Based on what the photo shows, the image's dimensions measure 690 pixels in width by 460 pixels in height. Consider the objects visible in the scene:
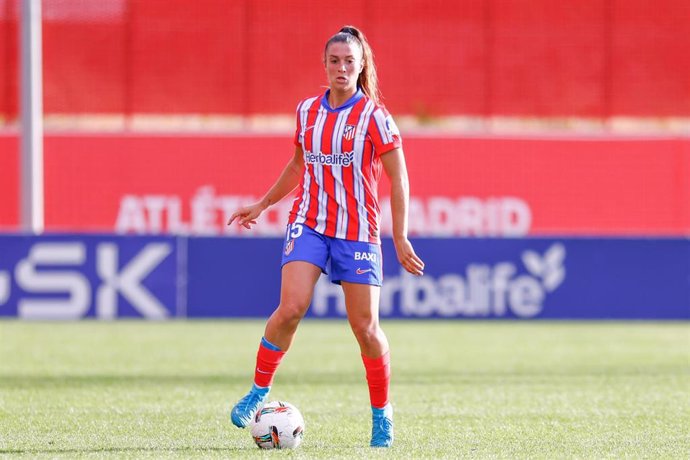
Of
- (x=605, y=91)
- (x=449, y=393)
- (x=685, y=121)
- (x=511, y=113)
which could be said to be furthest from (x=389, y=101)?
(x=449, y=393)

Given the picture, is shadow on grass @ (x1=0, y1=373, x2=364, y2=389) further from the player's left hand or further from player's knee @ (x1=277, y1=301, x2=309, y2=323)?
the player's left hand

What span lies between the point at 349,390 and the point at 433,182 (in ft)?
35.8

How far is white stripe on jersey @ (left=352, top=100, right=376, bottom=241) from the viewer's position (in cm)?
650

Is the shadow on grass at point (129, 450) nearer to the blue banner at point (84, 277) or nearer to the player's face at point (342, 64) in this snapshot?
the player's face at point (342, 64)

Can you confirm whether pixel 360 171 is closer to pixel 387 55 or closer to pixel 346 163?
pixel 346 163

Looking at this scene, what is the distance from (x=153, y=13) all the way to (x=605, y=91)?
23.4 feet

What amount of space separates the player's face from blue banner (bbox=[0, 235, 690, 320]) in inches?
352

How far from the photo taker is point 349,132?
6480 mm

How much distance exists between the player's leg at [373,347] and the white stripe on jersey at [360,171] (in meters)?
0.27

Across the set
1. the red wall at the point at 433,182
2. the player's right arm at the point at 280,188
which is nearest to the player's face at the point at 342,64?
the player's right arm at the point at 280,188

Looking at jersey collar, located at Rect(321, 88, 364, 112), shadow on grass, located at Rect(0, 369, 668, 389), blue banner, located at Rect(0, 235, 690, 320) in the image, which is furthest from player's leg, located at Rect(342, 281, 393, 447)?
blue banner, located at Rect(0, 235, 690, 320)

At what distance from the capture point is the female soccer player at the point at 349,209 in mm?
6488

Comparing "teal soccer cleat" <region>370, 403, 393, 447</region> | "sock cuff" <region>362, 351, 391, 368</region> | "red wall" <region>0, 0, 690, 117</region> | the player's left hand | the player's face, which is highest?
"red wall" <region>0, 0, 690, 117</region>

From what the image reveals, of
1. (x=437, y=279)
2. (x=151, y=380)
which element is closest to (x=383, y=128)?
(x=151, y=380)
